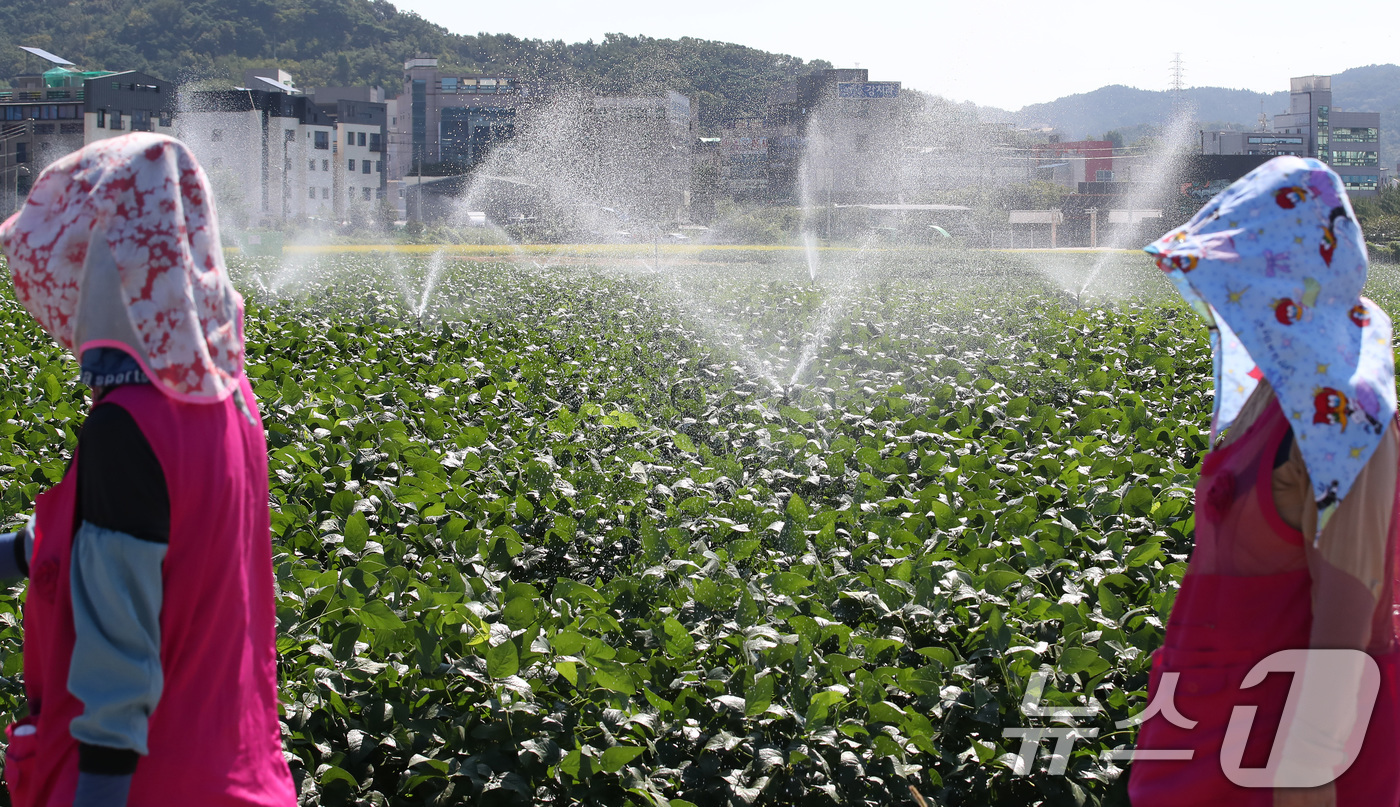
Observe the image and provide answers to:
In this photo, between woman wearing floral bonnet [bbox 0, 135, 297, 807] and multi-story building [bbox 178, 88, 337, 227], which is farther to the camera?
multi-story building [bbox 178, 88, 337, 227]

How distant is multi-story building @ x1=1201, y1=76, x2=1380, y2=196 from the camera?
366 feet

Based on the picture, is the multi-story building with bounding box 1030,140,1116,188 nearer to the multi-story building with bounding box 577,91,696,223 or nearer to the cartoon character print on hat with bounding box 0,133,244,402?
the multi-story building with bounding box 577,91,696,223

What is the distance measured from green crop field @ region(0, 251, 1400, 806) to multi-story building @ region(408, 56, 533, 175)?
8333 cm

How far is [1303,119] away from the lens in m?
124

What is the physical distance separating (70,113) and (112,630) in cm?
8071

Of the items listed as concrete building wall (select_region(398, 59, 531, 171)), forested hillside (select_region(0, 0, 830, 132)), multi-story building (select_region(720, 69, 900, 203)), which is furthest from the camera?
concrete building wall (select_region(398, 59, 531, 171))

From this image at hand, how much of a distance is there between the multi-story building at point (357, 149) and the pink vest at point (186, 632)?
270 feet

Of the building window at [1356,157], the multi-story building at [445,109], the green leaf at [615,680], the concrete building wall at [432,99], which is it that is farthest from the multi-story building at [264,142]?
the building window at [1356,157]

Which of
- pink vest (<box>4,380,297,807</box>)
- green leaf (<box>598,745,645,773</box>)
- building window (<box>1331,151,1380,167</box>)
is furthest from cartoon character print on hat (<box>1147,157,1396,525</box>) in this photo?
building window (<box>1331,151,1380,167</box>)

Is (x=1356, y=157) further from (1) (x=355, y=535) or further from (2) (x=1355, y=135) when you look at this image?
(1) (x=355, y=535)

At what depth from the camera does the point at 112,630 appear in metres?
1.43

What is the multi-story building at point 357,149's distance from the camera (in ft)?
269

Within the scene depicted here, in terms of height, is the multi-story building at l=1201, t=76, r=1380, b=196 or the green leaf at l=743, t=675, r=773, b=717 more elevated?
the multi-story building at l=1201, t=76, r=1380, b=196

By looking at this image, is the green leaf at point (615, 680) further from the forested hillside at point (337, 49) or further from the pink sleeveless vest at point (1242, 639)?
the forested hillside at point (337, 49)
